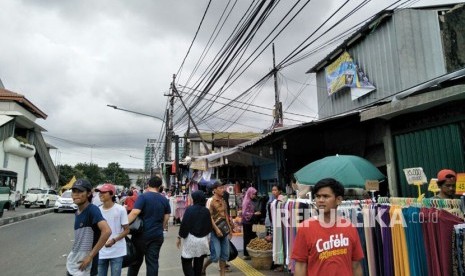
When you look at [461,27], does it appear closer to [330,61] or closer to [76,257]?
[330,61]

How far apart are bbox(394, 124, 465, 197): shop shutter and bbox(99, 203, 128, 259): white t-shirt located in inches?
209

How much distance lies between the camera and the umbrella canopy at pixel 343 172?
20.9 feet

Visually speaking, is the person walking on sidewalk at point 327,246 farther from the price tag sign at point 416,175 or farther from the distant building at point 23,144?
the distant building at point 23,144

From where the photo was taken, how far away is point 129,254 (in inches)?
204

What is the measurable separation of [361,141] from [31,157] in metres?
37.7

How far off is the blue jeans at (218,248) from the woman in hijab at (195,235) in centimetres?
52

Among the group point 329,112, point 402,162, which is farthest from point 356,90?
point 402,162

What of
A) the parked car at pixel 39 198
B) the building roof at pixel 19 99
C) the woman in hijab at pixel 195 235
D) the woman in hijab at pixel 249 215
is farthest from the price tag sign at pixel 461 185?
the building roof at pixel 19 99

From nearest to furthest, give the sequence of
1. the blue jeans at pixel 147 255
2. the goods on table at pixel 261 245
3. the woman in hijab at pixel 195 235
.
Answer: the blue jeans at pixel 147 255 < the woman in hijab at pixel 195 235 < the goods on table at pixel 261 245

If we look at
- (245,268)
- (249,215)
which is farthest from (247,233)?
(245,268)

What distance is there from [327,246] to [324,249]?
3 cm

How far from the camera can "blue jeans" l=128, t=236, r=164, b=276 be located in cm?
532

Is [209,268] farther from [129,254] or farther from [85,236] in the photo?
[85,236]

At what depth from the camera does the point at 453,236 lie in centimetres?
375
